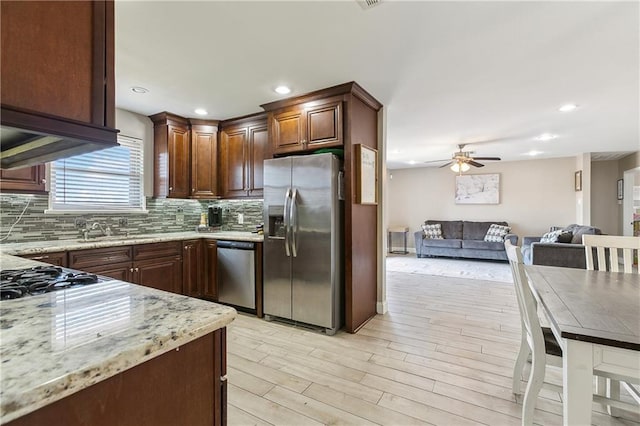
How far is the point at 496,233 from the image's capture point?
6.91 meters

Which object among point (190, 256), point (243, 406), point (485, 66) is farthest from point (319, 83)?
point (243, 406)

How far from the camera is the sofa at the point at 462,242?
670 cm

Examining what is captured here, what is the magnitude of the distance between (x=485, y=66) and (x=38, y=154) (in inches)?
118

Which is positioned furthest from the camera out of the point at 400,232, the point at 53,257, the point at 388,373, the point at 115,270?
the point at 400,232

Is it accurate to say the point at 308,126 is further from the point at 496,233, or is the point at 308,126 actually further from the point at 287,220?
the point at 496,233

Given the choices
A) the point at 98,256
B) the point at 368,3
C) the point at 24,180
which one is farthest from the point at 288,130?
the point at 24,180

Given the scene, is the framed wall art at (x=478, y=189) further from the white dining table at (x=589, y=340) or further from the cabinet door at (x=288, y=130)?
the white dining table at (x=589, y=340)

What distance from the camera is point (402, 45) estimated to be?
2.20m

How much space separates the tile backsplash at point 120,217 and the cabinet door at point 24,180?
0.35 metres

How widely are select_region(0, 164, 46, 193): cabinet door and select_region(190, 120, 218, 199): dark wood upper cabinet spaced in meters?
1.49

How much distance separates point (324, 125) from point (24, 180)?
8.93 feet

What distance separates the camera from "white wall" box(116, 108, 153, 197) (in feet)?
11.7

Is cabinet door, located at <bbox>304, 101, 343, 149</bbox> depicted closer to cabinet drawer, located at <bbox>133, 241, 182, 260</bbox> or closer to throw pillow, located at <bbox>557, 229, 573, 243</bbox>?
→ cabinet drawer, located at <bbox>133, 241, 182, 260</bbox>

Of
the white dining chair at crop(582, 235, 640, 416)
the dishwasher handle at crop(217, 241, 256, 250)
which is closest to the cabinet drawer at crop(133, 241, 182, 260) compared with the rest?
the dishwasher handle at crop(217, 241, 256, 250)
